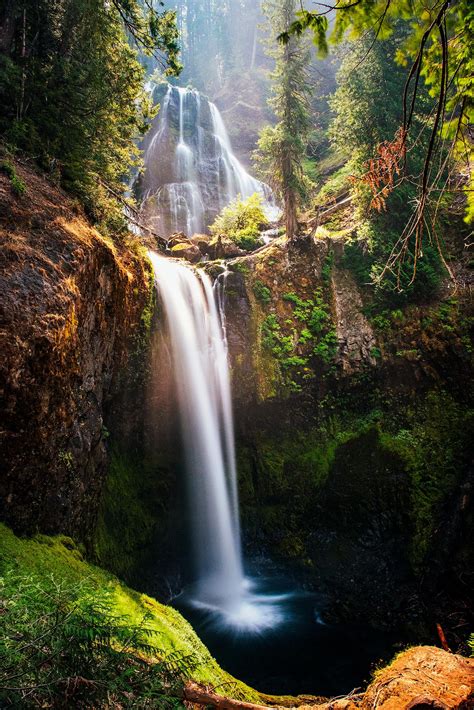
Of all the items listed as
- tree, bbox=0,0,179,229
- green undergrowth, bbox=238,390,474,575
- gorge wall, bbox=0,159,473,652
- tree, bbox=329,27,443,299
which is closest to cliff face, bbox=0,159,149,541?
gorge wall, bbox=0,159,473,652

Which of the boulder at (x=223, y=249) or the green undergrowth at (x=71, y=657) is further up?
the boulder at (x=223, y=249)

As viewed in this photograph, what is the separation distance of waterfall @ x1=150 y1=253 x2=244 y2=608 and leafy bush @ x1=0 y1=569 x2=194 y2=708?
8348 millimetres

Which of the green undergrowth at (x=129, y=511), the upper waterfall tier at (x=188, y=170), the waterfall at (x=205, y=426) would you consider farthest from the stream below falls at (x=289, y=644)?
the upper waterfall tier at (x=188, y=170)

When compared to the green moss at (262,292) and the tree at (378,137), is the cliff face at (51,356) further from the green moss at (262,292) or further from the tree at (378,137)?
the tree at (378,137)

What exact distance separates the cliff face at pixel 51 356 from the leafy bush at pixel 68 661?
2.59m

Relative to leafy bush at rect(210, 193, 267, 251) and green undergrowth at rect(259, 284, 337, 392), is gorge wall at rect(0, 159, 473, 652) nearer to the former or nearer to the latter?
green undergrowth at rect(259, 284, 337, 392)

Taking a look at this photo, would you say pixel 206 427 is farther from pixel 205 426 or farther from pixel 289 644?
pixel 289 644

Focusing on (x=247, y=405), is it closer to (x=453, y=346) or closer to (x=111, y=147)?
(x=453, y=346)

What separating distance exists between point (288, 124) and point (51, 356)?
12.6 meters

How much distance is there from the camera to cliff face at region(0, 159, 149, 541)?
4.21 m

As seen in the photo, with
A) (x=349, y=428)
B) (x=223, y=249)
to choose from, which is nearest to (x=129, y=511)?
(x=349, y=428)

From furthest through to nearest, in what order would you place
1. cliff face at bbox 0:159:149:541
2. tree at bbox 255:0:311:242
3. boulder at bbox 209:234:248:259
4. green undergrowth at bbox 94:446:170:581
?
boulder at bbox 209:234:248:259 → tree at bbox 255:0:311:242 → green undergrowth at bbox 94:446:170:581 → cliff face at bbox 0:159:149:541

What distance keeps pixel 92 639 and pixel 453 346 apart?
34.1 feet

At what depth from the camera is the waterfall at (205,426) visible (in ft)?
32.3
